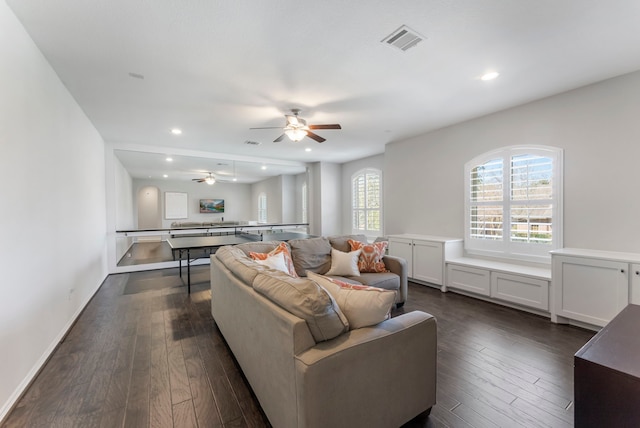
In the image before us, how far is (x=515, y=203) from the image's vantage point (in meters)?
3.84

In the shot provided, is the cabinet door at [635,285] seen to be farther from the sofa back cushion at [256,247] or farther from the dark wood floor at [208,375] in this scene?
the sofa back cushion at [256,247]

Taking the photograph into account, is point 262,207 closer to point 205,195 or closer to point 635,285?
point 205,195

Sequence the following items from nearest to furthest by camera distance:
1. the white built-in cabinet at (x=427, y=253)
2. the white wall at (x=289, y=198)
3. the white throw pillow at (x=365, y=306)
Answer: the white throw pillow at (x=365, y=306)
the white built-in cabinet at (x=427, y=253)
the white wall at (x=289, y=198)

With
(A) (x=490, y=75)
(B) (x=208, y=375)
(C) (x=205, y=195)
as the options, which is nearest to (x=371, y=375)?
(B) (x=208, y=375)

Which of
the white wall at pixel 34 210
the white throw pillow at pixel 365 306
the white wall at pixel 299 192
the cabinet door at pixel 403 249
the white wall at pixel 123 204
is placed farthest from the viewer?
the white wall at pixel 299 192

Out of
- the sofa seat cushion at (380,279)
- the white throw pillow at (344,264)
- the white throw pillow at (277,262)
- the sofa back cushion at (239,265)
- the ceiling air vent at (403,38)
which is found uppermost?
the ceiling air vent at (403,38)

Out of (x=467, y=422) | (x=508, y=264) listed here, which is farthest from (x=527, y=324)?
(x=467, y=422)

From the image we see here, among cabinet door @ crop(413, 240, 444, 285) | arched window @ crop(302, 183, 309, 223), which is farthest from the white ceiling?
arched window @ crop(302, 183, 309, 223)

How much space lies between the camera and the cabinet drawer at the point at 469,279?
3.75m

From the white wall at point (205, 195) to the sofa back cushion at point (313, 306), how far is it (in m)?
5.83

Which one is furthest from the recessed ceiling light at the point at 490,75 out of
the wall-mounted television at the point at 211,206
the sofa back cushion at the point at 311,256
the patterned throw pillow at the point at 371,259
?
the wall-mounted television at the point at 211,206

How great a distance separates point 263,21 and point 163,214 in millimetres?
5768

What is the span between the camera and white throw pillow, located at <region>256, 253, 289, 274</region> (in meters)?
2.72

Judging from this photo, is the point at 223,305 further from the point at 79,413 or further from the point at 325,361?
the point at 325,361
